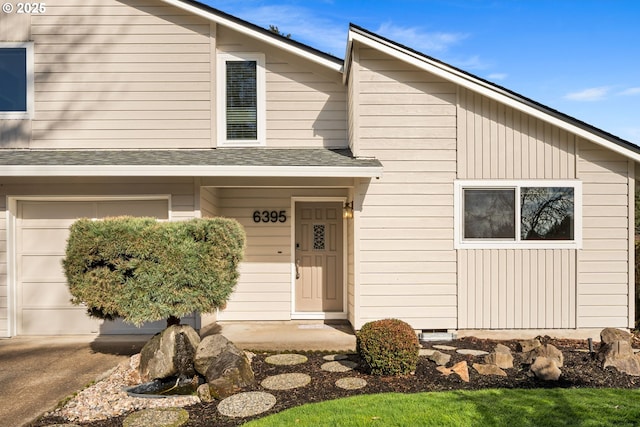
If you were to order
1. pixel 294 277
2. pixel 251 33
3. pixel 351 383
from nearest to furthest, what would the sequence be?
pixel 351 383 → pixel 251 33 → pixel 294 277

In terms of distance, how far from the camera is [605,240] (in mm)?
7055

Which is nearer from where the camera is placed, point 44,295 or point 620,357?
point 620,357

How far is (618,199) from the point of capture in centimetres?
706

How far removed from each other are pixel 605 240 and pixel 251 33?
6720 millimetres

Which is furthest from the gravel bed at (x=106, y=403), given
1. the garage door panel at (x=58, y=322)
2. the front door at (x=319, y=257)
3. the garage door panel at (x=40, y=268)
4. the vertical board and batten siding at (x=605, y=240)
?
the vertical board and batten siding at (x=605, y=240)

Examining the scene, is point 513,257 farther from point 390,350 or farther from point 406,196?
point 390,350

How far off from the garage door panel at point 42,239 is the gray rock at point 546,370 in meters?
7.27

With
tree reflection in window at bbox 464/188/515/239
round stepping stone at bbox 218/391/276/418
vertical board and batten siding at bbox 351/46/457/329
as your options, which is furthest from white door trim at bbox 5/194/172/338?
tree reflection in window at bbox 464/188/515/239

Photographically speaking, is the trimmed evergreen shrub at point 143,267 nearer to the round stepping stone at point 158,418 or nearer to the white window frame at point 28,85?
the round stepping stone at point 158,418

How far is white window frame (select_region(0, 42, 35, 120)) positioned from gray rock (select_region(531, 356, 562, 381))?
860 cm

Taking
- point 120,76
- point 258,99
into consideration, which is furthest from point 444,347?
point 120,76

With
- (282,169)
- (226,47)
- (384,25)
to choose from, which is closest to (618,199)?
(282,169)

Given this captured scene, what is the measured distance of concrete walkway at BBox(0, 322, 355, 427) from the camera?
4.71 m

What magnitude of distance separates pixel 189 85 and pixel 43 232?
3506mm
